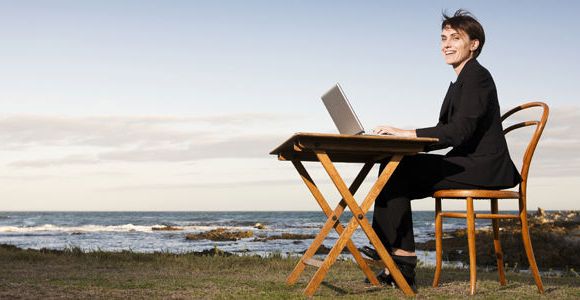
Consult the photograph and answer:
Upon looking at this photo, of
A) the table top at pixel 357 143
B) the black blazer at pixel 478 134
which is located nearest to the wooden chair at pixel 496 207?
the black blazer at pixel 478 134

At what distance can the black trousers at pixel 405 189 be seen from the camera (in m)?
4.71

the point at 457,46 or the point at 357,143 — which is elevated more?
the point at 457,46

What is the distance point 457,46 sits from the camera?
197 inches

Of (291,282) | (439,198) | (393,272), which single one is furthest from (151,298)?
(439,198)

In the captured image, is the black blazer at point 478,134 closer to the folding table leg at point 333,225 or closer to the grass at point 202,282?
the folding table leg at point 333,225

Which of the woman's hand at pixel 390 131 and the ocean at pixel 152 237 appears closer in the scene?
the woman's hand at pixel 390 131

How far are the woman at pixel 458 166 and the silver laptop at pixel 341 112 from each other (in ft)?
1.96

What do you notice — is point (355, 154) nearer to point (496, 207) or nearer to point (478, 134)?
point (478, 134)

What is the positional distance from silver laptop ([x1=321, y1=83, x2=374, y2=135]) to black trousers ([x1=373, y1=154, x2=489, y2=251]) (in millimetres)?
553

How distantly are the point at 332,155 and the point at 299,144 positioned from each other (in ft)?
2.96

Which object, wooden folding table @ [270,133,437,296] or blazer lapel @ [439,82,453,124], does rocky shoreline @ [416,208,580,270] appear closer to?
blazer lapel @ [439,82,453,124]

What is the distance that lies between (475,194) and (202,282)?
8.03ft

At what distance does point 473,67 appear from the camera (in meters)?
4.88

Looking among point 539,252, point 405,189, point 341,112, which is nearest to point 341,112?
point 341,112
